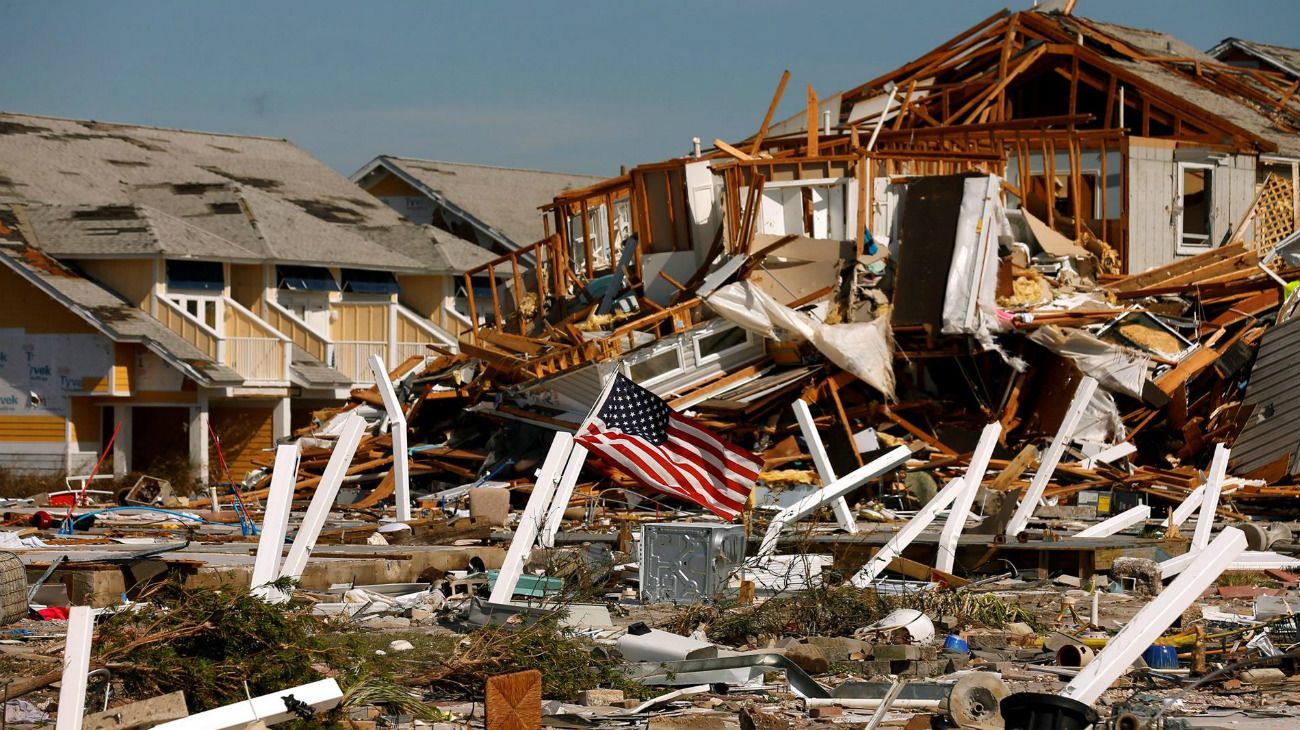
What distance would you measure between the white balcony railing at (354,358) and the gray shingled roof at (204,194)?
220cm

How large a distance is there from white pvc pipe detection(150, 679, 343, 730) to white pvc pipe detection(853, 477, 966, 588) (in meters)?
5.89

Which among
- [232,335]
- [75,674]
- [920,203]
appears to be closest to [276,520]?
[75,674]

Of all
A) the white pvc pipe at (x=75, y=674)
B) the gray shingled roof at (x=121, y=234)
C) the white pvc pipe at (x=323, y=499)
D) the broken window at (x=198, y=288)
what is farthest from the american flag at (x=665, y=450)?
the broken window at (x=198, y=288)

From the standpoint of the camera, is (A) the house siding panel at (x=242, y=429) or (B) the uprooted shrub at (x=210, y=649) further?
(A) the house siding panel at (x=242, y=429)

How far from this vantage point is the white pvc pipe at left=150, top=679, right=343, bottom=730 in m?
7.38

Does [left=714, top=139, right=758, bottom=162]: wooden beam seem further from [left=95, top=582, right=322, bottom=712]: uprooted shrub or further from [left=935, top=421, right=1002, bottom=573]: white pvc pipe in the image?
[left=95, top=582, right=322, bottom=712]: uprooted shrub

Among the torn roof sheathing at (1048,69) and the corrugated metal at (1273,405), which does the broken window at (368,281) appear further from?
the corrugated metal at (1273,405)

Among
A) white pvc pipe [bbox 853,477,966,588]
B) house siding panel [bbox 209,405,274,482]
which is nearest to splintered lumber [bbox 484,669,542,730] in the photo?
white pvc pipe [bbox 853,477,966,588]

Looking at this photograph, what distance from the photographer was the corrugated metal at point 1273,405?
20.6 m

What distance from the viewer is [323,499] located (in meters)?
11.3

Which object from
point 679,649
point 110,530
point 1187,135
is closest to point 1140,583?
point 679,649

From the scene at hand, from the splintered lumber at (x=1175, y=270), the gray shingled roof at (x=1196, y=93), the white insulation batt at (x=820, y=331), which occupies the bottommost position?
the white insulation batt at (x=820, y=331)

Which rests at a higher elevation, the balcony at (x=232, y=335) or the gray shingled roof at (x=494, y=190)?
the gray shingled roof at (x=494, y=190)

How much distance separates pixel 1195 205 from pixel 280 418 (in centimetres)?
2029
